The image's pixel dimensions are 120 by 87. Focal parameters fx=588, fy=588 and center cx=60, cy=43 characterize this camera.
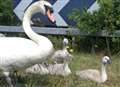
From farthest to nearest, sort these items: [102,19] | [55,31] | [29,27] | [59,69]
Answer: [55,31] < [102,19] < [59,69] < [29,27]

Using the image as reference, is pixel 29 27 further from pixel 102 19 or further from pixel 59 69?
pixel 102 19

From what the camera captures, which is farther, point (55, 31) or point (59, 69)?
point (55, 31)

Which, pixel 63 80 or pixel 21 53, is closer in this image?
pixel 21 53

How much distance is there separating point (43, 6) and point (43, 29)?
11.7 feet

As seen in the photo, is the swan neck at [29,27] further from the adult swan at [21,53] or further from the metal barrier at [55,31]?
the metal barrier at [55,31]

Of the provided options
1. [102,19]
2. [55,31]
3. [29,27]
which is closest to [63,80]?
[29,27]

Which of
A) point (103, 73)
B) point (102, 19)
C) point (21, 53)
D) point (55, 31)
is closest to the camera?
point (21, 53)

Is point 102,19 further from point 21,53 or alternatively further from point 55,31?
point 21,53

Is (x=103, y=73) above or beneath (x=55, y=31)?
beneath

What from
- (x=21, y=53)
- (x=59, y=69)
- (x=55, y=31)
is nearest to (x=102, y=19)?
(x=55, y=31)

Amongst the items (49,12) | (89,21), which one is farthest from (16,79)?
(89,21)

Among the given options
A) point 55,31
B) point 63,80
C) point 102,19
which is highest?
point 102,19

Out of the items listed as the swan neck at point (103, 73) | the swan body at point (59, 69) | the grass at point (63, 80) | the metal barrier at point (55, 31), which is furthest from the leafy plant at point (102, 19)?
the swan neck at point (103, 73)

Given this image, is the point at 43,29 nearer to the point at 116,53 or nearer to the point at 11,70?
the point at 116,53
